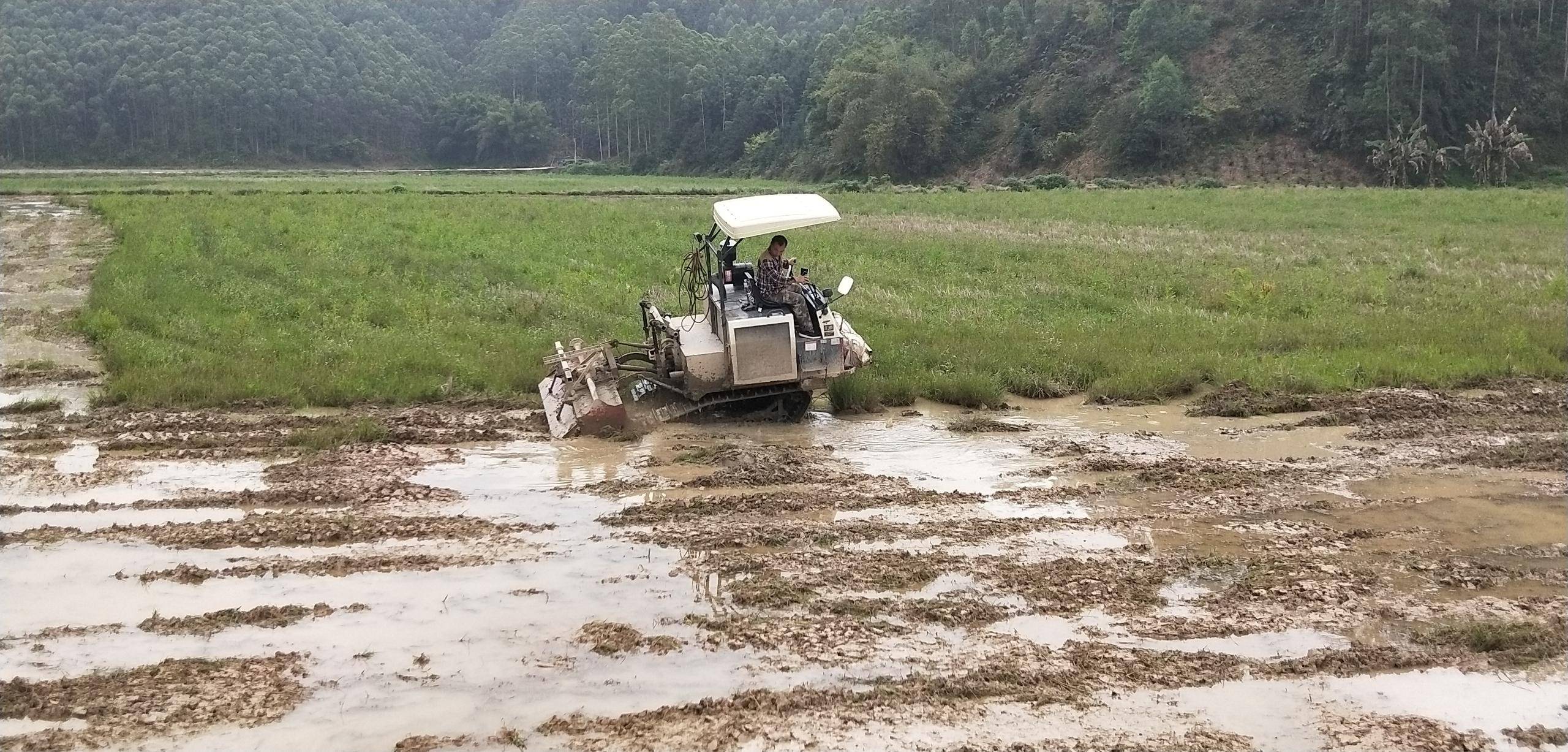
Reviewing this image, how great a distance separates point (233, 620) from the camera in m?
6.34

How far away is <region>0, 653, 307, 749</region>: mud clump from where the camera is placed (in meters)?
5.11

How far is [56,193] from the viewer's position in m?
42.9

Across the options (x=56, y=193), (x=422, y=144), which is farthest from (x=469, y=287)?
(x=422, y=144)

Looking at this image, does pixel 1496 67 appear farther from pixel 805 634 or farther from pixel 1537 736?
pixel 805 634

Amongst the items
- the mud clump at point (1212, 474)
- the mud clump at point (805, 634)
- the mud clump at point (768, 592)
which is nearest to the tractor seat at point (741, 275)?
the mud clump at point (1212, 474)

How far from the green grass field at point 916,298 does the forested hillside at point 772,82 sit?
33975 millimetres

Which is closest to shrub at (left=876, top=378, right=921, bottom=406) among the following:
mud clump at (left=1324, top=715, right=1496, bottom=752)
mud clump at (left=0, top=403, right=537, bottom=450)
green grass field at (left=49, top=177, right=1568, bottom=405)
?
green grass field at (left=49, top=177, right=1568, bottom=405)

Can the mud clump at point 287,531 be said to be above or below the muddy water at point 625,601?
above

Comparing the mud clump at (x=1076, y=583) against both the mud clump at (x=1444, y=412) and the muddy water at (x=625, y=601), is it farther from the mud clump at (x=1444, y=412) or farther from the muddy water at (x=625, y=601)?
the mud clump at (x=1444, y=412)

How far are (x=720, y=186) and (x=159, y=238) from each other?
42958 mm

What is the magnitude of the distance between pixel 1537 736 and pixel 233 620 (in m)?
6.19

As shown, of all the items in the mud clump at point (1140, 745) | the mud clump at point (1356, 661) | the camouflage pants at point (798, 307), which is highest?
the camouflage pants at point (798, 307)

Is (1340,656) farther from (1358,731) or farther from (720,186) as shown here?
(720,186)

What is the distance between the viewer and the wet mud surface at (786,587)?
5293 millimetres
